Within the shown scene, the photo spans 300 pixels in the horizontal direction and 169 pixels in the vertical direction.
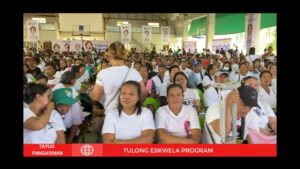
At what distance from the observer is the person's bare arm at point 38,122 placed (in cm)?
171

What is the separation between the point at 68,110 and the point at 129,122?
30.0 inches

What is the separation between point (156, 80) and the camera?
12.6 feet

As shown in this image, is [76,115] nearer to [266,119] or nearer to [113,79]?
[113,79]

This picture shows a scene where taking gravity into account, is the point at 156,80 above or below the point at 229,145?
above

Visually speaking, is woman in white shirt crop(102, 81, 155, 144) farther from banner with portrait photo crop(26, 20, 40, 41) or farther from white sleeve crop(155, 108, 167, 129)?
banner with portrait photo crop(26, 20, 40, 41)

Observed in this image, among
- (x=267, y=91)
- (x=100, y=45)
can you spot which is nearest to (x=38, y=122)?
(x=267, y=91)

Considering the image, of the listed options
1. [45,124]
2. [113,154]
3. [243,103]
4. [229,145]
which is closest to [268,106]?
[243,103]

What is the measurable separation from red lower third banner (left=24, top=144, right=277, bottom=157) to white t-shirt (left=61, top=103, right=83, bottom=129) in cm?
52

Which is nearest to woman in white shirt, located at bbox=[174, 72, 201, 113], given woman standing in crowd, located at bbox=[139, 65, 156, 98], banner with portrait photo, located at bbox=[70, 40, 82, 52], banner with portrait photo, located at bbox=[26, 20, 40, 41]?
woman standing in crowd, located at bbox=[139, 65, 156, 98]

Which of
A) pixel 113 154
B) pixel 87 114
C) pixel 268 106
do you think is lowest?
pixel 113 154

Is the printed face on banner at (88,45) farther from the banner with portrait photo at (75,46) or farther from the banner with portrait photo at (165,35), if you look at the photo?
the banner with portrait photo at (165,35)

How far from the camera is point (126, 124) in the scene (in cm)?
191
